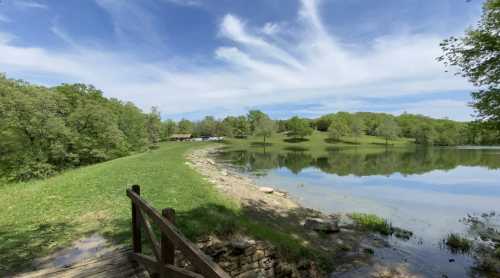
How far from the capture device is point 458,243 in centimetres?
955

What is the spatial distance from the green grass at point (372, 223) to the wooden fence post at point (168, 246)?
10727mm

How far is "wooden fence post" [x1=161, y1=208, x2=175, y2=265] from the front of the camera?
316cm

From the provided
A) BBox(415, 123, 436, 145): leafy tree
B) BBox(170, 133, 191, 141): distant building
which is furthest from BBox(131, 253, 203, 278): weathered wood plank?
BBox(415, 123, 436, 145): leafy tree

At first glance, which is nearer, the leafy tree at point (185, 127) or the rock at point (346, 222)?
the rock at point (346, 222)

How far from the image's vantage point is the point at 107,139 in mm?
29469

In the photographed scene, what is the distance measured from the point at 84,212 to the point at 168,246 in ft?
24.5

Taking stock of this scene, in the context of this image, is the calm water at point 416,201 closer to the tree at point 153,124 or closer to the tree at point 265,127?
the tree at point 153,124

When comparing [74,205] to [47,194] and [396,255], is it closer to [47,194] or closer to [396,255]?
[47,194]

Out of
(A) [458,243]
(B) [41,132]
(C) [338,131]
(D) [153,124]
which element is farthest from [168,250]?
(C) [338,131]

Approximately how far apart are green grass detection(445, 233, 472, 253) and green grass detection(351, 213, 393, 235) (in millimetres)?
2083

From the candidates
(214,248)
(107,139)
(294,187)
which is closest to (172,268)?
(214,248)

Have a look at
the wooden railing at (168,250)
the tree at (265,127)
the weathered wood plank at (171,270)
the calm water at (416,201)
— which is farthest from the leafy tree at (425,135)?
the weathered wood plank at (171,270)

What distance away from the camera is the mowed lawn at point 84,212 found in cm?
631

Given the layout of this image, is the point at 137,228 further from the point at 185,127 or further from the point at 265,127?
the point at 185,127
